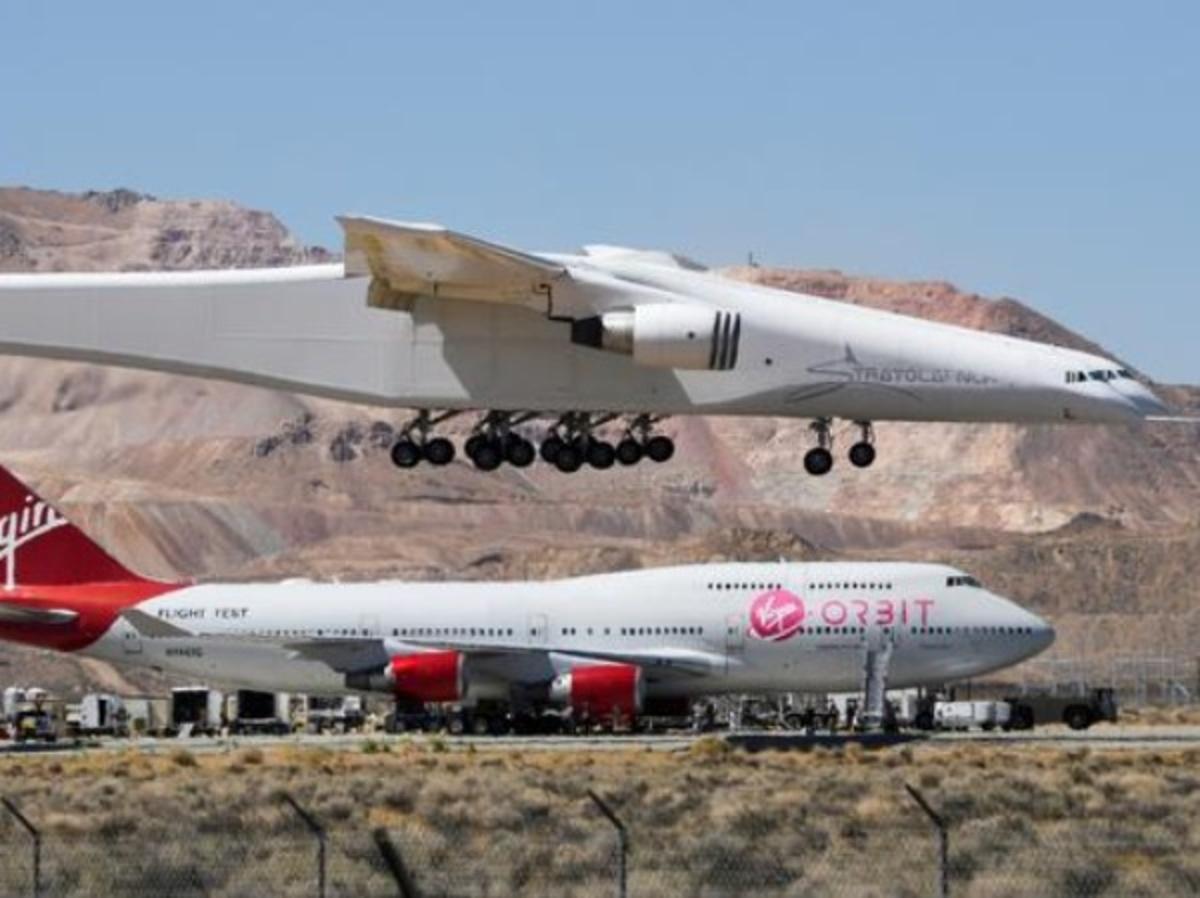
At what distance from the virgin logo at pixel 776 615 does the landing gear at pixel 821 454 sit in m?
37.4

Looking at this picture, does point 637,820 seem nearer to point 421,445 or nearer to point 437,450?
point 437,450

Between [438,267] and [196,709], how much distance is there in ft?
185

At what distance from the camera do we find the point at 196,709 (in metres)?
105

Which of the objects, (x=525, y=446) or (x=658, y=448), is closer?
(x=525, y=446)

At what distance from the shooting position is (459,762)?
64.8m

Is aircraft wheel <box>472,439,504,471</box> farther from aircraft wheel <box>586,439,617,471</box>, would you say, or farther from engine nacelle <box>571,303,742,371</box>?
engine nacelle <box>571,303,742,371</box>

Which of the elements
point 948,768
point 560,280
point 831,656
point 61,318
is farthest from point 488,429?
point 831,656

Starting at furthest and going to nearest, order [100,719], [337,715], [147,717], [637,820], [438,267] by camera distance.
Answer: [337,715] → [147,717] → [100,719] → [438,267] → [637,820]

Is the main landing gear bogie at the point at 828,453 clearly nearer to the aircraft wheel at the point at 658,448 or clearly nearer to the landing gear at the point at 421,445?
the aircraft wheel at the point at 658,448

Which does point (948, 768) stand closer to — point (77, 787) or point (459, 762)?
point (459, 762)

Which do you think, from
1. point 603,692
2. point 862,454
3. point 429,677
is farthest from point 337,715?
point 862,454

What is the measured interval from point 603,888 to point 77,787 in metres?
23.6

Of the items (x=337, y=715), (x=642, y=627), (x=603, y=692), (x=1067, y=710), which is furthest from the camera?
(x=337, y=715)

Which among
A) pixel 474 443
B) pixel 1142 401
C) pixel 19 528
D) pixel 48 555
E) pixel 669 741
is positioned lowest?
pixel 669 741
